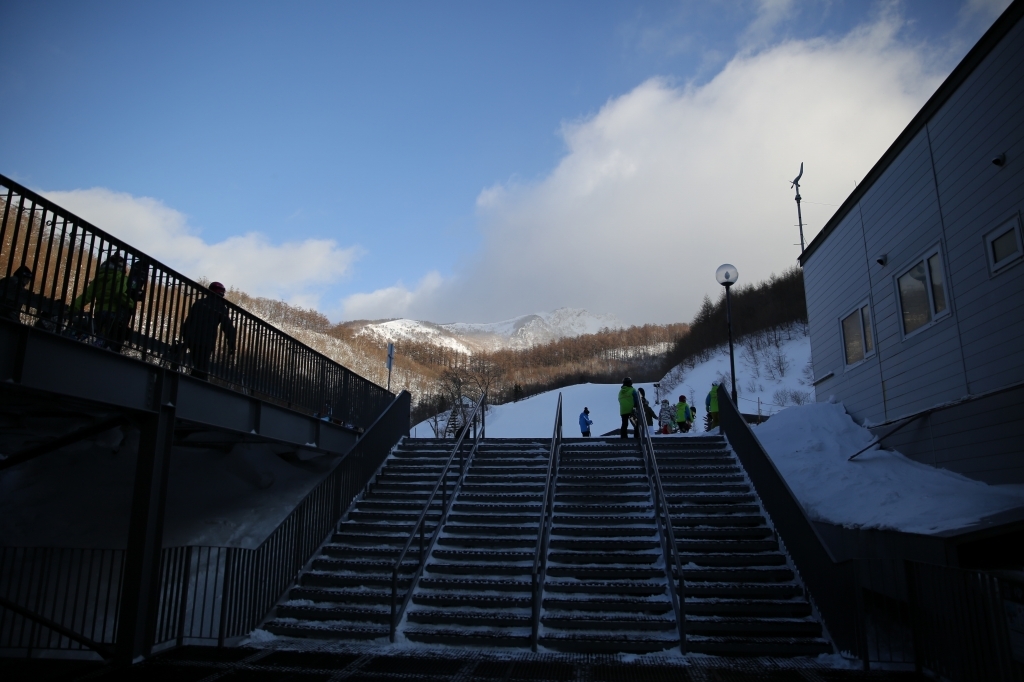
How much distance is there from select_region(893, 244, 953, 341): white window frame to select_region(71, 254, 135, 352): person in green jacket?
36.9 ft

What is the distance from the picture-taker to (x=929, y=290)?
11.0 m

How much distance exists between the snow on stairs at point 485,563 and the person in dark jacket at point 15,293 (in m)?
5.34

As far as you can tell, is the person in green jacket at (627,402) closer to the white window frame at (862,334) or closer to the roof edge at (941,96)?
the white window frame at (862,334)

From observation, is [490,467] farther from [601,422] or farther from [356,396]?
[601,422]

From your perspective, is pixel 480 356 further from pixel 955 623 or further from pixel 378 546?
pixel 955 623

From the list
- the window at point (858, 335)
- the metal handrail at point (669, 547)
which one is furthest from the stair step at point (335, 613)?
the window at point (858, 335)

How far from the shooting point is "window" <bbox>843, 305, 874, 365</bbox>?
13.5 metres

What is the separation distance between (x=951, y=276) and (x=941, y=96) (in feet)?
9.07

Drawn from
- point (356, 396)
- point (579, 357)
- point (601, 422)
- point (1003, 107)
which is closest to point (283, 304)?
point (579, 357)

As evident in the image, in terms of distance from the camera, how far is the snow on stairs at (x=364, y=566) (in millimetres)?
8461

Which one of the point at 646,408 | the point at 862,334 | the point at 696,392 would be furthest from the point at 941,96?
the point at 696,392

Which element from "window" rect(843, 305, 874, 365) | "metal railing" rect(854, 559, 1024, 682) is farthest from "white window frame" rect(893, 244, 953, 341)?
"metal railing" rect(854, 559, 1024, 682)

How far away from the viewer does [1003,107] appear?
9.00 metres

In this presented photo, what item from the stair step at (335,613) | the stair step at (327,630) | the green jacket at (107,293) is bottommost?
the stair step at (327,630)
